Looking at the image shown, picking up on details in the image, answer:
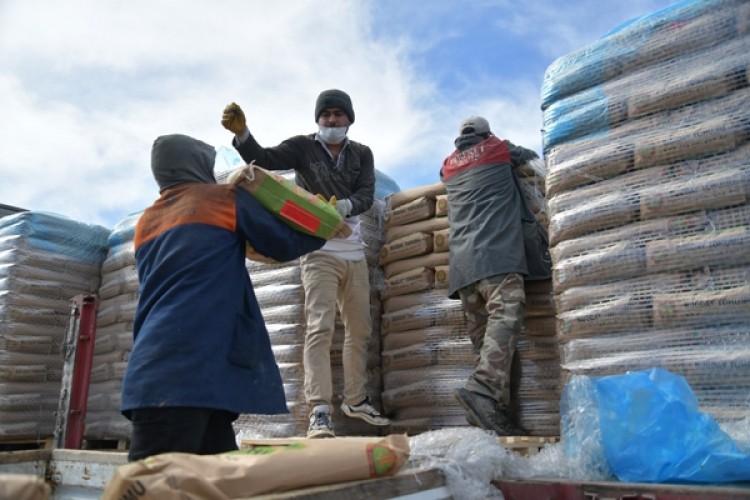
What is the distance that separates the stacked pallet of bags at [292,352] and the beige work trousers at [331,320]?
19 centimetres

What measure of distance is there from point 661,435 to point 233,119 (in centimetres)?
259

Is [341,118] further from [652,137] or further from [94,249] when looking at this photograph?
[94,249]

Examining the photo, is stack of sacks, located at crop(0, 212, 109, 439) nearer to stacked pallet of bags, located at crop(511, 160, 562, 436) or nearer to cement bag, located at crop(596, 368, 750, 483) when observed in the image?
stacked pallet of bags, located at crop(511, 160, 562, 436)

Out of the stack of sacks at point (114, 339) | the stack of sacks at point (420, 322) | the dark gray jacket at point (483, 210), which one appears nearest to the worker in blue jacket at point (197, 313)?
the dark gray jacket at point (483, 210)

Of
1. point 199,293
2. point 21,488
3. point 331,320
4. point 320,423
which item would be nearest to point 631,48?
point 331,320

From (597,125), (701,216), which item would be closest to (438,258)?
(597,125)

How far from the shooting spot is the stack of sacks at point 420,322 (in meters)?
3.93

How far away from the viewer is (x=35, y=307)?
18.3 feet

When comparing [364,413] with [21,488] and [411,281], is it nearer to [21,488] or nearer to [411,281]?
[411,281]

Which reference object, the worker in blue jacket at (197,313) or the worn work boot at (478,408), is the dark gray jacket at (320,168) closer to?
the worn work boot at (478,408)

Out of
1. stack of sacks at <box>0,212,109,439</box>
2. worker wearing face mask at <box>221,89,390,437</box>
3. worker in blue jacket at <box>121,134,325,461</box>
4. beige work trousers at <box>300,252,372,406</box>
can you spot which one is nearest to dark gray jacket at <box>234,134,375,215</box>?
worker wearing face mask at <box>221,89,390,437</box>

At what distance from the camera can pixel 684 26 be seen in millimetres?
2906

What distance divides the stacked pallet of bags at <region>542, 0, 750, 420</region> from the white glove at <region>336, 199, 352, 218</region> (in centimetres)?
112

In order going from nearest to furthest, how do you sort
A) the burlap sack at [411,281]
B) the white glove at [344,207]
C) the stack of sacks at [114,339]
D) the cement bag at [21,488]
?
the cement bag at [21,488], the white glove at [344,207], the burlap sack at [411,281], the stack of sacks at [114,339]
